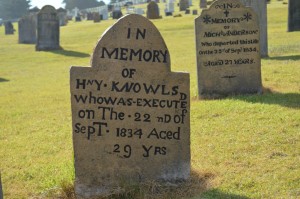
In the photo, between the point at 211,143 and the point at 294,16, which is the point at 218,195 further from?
the point at 294,16

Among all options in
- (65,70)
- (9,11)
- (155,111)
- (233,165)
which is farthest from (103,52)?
(9,11)

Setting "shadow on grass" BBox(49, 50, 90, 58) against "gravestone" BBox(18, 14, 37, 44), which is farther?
"gravestone" BBox(18, 14, 37, 44)

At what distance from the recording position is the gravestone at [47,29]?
82.4 ft

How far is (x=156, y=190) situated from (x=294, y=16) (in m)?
19.1

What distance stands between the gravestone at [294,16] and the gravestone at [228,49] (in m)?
12.6

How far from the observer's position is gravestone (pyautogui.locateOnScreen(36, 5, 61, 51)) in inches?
989

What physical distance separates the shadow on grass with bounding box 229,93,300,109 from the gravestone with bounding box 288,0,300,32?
1293cm

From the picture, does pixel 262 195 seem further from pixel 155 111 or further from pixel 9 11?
pixel 9 11

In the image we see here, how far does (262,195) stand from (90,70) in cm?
218

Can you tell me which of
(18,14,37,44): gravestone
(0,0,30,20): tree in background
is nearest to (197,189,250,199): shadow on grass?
(18,14,37,44): gravestone

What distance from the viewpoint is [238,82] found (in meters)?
9.85

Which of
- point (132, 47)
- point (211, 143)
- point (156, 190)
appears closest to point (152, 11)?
point (211, 143)

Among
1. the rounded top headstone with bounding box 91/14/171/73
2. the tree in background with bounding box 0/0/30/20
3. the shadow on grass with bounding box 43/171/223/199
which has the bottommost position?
the shadow on grass with bounding box 43/171/223/199

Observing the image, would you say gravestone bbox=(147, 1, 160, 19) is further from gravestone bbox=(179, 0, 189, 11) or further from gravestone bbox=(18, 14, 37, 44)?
gravestone bbox=(179, 0, 189, 11)
